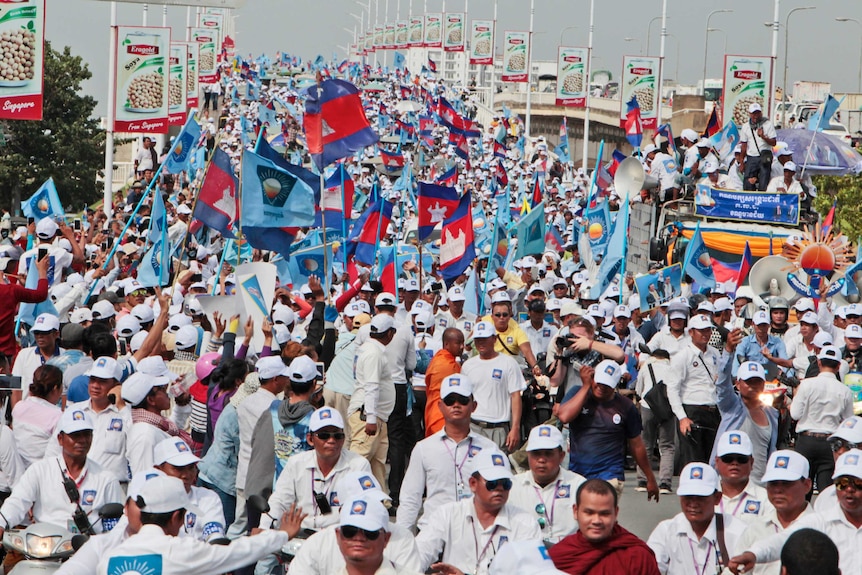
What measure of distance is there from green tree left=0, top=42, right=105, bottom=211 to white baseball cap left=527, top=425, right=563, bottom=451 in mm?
42609

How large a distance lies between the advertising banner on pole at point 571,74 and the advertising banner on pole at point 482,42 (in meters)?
19.5

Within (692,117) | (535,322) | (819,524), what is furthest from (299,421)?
(692,117)

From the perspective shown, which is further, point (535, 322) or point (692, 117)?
point (692, 117)

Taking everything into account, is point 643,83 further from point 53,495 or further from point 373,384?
point 53,495

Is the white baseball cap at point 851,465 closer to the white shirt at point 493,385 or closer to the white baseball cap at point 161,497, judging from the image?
the white baseball cap at point 161,497

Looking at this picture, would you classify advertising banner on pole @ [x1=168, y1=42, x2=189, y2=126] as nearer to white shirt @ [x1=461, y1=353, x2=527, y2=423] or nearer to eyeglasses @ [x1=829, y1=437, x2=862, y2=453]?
white shirt @ [x1=461, y1=353, x2=527, y2=423]

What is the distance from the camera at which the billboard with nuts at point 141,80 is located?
2348cm

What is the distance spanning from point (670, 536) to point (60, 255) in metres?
10.0

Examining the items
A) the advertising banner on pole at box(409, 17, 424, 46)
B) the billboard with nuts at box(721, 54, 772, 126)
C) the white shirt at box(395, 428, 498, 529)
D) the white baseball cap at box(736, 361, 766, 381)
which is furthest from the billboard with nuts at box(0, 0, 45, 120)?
the advertising banner on pole at box(409, 17, 424, 46)

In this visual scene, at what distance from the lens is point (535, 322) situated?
516 inches

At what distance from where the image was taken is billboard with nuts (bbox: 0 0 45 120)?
19375 mm

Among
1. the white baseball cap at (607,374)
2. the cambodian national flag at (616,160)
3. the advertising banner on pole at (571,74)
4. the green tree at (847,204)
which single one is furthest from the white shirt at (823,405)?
the advertising banner on pole at (571,74)

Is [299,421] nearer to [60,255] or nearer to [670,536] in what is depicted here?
[670,536]

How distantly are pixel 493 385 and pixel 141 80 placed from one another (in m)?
14.8
